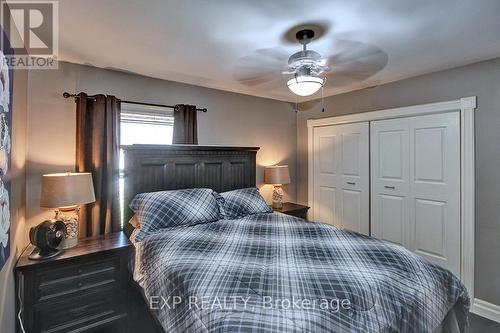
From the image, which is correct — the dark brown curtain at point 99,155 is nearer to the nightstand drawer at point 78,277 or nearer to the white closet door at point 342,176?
the nightstand drawer at point 78,277

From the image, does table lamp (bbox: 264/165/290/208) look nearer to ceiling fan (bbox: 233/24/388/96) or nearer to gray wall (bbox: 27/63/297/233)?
gray wall (bbox: 27/63/297/233)

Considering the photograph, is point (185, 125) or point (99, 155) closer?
point (99, 155)

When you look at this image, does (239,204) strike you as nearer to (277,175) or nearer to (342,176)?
(277,175)

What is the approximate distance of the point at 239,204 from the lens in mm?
2764

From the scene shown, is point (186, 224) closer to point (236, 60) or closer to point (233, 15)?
point (236, 60)

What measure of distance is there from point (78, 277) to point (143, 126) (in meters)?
1.50

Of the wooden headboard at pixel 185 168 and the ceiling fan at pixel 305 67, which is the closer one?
the ceiling fan at pixel 305 67

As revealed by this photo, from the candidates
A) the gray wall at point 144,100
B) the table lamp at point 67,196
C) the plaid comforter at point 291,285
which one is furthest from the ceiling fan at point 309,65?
the table lamp at point 67,196

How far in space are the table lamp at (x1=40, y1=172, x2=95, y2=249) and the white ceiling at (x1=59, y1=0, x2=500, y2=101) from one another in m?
1.01

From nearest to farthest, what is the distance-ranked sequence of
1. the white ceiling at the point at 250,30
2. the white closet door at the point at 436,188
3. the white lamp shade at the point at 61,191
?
the white ceiling at the point at 250,30, the white lamp shade at the point at 61,191, the white closet door at the point at 436,188

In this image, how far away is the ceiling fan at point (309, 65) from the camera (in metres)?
1.86

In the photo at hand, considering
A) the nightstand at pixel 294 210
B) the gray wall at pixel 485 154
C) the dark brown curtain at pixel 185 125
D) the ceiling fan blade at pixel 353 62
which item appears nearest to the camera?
the ceiling fan blade at pixel 353 62

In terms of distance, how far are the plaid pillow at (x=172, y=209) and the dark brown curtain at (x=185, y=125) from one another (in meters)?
0.65

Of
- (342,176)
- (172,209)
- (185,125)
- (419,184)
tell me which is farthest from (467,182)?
(185,125)
